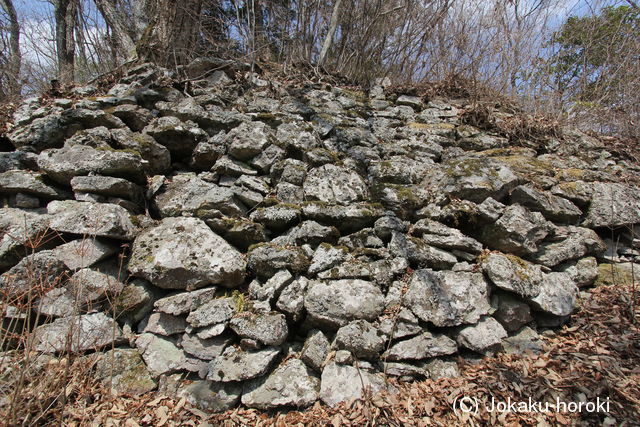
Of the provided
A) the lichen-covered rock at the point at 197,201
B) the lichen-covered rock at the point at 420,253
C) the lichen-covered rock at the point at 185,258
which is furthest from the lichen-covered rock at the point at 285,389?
the lichen-covered rock at the point at 197,201

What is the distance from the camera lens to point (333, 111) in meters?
5.46

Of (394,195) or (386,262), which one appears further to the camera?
(394,195)

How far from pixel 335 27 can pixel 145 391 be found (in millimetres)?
8096

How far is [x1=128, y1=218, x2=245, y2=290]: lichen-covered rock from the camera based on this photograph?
3.06m

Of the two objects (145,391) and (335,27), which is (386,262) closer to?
(145,391)

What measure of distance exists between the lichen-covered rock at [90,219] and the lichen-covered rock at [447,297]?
329cm

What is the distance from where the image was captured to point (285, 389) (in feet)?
8.50

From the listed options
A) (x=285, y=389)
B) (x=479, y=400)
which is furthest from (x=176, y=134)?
(x=479, y=400)

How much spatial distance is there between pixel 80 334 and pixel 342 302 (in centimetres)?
260

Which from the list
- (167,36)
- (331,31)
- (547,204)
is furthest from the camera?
(331,31)

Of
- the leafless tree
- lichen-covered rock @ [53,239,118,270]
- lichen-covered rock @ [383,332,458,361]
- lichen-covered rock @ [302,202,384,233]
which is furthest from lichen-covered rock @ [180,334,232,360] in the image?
the leafless tree

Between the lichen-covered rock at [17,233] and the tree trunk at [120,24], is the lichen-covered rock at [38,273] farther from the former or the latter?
the tree trunk at [120,24]

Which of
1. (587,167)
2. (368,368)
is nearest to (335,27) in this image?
(587,167)

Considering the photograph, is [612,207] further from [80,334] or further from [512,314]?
[80,334]
